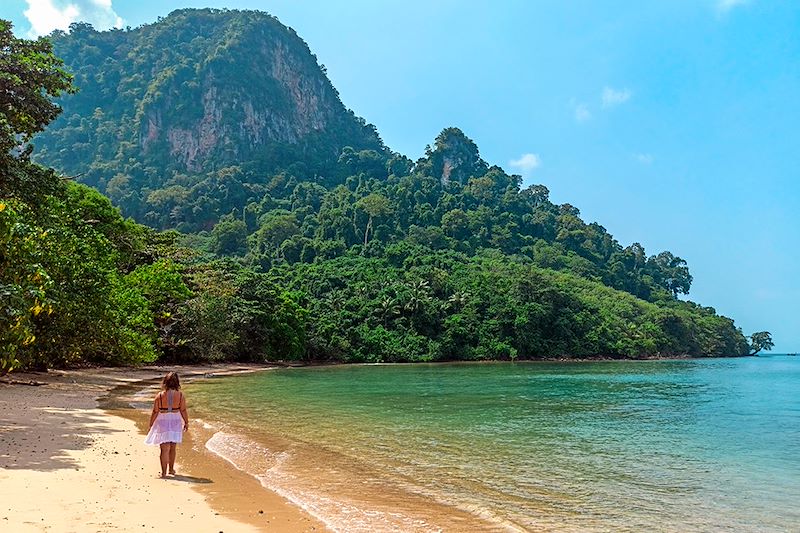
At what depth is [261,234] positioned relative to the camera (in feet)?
353

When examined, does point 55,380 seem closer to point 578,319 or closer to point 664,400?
point 664,400

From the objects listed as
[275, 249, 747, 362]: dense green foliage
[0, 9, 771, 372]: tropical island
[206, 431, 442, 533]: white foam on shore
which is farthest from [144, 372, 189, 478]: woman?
[275, 249, 747, 362]: dense green foliage

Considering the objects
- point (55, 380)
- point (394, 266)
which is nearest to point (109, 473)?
point (55, 380)

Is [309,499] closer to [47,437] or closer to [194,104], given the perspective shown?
[47,437]

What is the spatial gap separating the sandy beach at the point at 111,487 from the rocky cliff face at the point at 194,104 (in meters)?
→ 132

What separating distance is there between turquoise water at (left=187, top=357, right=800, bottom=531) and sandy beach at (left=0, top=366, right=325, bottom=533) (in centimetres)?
66

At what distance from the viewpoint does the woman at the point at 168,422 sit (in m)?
8.84

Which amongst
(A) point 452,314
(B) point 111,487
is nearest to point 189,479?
(B) point 111,487

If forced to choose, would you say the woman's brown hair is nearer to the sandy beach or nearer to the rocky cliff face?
the sandy beach

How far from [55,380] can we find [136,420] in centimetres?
1033

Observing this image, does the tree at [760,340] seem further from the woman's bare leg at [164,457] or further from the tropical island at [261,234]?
the woman's bare leg at [164,457]

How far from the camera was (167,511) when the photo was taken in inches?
273

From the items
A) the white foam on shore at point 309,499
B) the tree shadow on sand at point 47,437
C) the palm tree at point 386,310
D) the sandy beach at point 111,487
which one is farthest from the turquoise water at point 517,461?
the palm tree at point 386,310

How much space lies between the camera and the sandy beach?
252 inches
